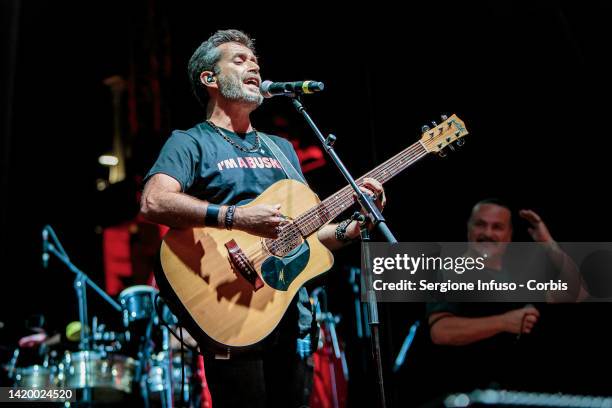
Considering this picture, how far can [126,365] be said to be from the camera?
6496 millimetres

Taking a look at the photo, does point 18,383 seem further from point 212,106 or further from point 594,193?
point 594,193

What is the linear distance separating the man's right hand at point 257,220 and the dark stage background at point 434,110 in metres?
1.55

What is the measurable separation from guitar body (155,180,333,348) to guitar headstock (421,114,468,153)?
2.73ft

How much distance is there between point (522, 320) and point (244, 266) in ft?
6.59

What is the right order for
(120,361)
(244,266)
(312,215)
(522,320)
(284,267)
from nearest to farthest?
(244,266), (284,267), (312,215), (522,320), (120,361)

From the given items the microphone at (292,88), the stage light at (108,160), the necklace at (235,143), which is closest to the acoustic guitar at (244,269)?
the necklace at (235,143)

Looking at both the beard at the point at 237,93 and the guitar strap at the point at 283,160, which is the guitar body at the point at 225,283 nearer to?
the guitar strap at the point at 283,160

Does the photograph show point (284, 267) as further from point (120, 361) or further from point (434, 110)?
point (120, 361)

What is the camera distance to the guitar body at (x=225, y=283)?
107 inches

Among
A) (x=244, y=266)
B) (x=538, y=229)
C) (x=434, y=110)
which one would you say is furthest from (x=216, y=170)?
(x=434, y=110)

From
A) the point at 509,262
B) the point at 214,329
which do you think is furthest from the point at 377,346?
the point at 509,262

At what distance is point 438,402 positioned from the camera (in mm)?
2494

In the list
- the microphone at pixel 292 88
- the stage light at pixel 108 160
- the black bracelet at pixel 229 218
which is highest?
the stage light at pixel 108 160

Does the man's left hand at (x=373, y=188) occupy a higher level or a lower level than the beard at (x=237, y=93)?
lower
